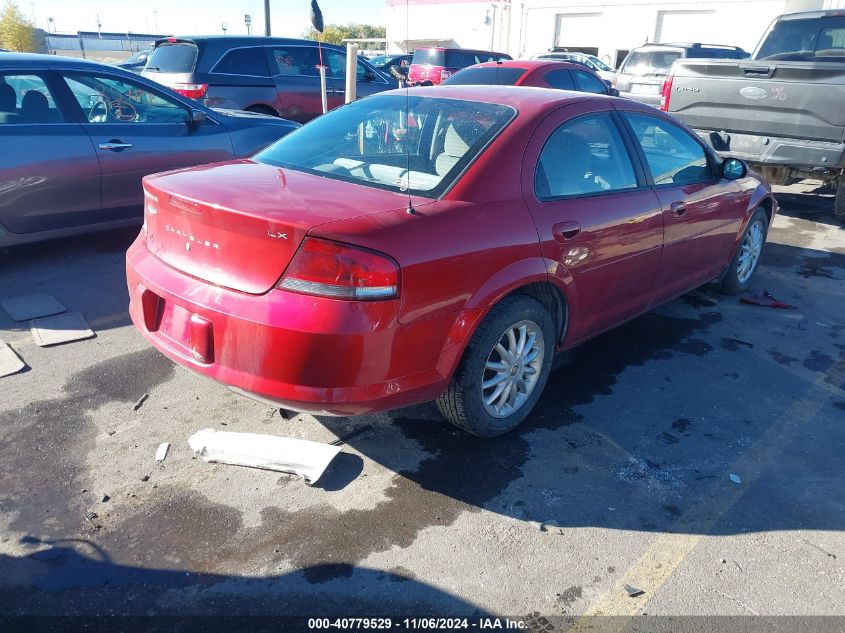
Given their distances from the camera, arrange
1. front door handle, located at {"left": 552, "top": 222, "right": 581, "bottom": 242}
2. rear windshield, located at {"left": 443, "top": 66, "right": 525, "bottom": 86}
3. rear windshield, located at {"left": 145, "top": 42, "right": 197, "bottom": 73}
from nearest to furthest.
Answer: front door handle, located at {"left": 552, "top": 222, "right": 581, "bottom": 242} → rear windshield, located at {"left": 145, "top": 42, "right": 197, "bottom": 73} → rear windshield, located at {"left": 443, "top": 66, "right": 525, "bottom": 86}

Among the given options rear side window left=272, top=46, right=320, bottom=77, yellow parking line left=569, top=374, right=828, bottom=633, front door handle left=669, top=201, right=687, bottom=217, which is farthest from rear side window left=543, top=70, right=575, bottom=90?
yellow parking line left=569, top=374, right=828, bottom=633

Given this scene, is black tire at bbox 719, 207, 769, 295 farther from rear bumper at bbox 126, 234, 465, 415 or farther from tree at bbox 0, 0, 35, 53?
tree at bbox 0, 0, 35, 53

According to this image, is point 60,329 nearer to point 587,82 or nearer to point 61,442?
point 61,442

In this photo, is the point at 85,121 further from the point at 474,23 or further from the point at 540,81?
the point at 474,23

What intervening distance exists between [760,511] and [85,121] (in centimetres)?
554

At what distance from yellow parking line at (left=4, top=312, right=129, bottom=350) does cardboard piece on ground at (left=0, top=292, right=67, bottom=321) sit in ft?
1.05

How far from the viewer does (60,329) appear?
4.45 meters

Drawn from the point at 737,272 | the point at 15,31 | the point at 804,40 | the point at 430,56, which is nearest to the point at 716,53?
the point at 430,56

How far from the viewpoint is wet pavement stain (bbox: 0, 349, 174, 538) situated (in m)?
2.78

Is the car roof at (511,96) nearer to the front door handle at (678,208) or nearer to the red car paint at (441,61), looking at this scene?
the front door handle at (678,208)

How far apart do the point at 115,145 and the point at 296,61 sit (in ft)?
17.8

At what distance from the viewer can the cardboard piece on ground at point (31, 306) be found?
15.2 ft

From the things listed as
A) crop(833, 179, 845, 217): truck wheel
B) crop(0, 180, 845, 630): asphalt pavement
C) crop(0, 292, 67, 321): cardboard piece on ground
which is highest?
crop(833, 179, 845, 217): truck wheel

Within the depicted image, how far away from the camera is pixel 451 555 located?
2.65 m
